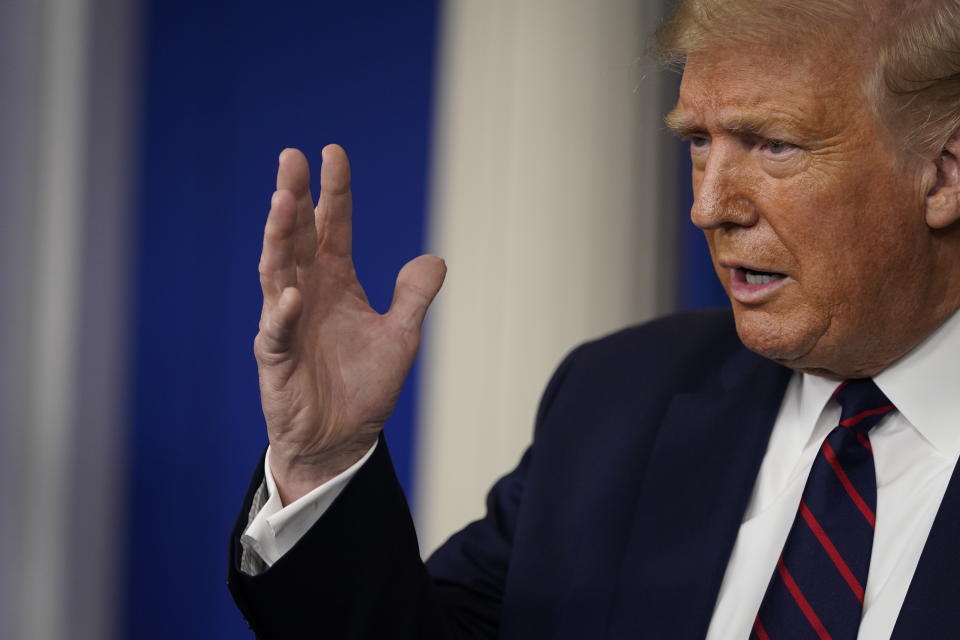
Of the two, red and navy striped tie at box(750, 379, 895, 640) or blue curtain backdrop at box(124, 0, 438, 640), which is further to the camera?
blue curtain backdrop at box(124, 0, 438, 640)

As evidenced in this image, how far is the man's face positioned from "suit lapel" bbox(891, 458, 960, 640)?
20 centimetres

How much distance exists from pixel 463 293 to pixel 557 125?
417mm

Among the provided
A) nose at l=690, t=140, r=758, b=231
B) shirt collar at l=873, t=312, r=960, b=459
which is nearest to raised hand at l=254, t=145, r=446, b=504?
nose at l=690, t=140, r=758, b=231

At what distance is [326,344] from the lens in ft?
3.78

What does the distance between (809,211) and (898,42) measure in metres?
0.19

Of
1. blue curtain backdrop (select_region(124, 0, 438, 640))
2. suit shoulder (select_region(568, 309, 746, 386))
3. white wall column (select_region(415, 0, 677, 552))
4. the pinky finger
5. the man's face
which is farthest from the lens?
blue curtain backdrop (select_region(124, 0, 438, 640))

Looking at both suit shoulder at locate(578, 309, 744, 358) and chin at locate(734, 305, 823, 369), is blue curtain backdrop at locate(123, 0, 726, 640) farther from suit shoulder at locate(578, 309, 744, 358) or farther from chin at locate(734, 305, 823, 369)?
chin at locate(734, 305, 823, 369)

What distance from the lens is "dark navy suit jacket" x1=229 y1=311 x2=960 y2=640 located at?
117 cm

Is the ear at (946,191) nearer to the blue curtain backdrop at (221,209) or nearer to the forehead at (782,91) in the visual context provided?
the forehead at (782,91)

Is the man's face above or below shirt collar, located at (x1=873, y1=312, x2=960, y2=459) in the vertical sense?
above

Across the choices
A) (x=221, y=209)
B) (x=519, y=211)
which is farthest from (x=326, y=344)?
(x=221, y=209)

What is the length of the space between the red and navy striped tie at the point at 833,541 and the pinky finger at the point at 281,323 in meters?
0.59

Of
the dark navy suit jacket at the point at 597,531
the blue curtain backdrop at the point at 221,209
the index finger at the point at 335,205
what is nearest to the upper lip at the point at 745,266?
the dark navy suit jacket at the point at 597,531

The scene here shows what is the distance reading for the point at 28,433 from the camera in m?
2.46
